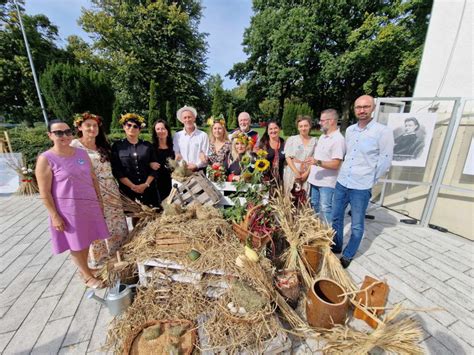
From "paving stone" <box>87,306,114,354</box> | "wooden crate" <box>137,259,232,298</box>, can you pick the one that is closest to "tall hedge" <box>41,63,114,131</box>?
"paving stone" <box>87,306,114,354</box>

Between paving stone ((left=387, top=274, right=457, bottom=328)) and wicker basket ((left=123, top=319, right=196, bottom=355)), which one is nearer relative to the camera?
wicker basket ((left=123, top=319, right=196, bottom=355))

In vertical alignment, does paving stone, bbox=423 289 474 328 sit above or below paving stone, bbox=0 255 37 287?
below

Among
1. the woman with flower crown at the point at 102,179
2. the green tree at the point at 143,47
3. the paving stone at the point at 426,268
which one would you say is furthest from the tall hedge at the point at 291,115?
the woman with flower crown at the point at 102,179

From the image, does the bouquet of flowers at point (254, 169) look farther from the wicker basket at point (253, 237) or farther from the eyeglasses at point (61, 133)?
the eyeglasses at point (61, 133)

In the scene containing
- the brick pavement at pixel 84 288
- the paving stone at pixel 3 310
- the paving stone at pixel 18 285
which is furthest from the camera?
the paving stone at pixel 18 285

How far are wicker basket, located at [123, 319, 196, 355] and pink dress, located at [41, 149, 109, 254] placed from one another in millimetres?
1030

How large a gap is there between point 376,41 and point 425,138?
13.2 m

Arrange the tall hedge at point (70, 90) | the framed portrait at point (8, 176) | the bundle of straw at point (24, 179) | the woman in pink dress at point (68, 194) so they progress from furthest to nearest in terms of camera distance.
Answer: the tall hedge at point (70, 90), the framed portrait at point (8, 176), the bundle of straw at point (24, 179), the woman in pink dress at point (68, 194)

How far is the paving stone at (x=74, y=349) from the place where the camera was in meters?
1.56

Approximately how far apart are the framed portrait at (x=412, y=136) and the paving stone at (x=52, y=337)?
16.3 ft

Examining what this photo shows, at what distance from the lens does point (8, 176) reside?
4930mm

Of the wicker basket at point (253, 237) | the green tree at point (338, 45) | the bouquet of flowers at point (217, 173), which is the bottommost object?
the wicker basket at point (253, 237)

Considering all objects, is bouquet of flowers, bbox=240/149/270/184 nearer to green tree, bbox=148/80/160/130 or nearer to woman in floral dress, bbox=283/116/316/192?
woman in floral dress, bbox=283/116/316/192

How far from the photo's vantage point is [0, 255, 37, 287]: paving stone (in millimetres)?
2264
